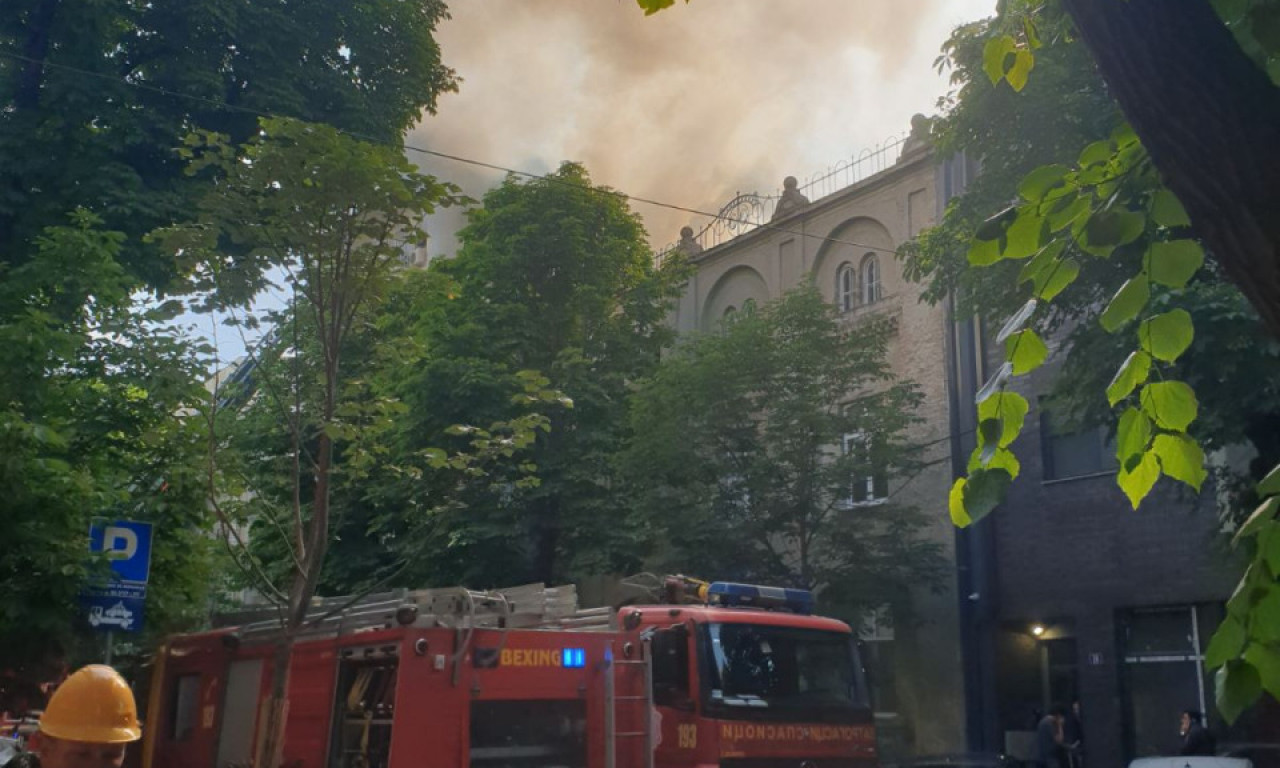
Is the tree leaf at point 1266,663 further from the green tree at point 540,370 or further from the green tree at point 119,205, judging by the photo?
the green tree at point 540,370

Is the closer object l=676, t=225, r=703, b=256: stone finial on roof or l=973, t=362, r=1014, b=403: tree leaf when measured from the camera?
l=973, t=362, r=1014, b=403: tree leaf

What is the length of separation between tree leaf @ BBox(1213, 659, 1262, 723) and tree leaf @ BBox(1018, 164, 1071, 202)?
1.30m

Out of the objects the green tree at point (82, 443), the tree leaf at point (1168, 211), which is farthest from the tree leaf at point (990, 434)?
the green tree at point (82, 443)

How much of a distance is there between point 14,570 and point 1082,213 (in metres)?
10.2

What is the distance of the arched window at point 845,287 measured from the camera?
27359 mm

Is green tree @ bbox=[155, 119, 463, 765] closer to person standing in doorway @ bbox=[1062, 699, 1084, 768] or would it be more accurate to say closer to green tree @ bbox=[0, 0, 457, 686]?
green tree @ bbox=[0, 0, 457, 686]

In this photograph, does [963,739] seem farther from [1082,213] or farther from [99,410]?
[1082,213]

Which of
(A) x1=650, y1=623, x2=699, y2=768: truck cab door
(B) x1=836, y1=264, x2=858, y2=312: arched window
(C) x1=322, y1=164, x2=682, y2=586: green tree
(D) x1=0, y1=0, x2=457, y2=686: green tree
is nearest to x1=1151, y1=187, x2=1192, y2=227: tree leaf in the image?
(D) x1=0, y1=0, x2=457, y2=686: green tree

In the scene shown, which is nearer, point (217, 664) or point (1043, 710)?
point (217, 664)

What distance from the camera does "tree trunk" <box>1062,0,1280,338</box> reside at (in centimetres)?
261

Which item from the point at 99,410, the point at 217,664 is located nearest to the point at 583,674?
the point at 217,664

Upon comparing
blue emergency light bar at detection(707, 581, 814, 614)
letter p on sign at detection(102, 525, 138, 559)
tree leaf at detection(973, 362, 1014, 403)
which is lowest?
tree leaf at detection(973, 362, 1014, 403)

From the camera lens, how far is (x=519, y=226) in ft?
78.1

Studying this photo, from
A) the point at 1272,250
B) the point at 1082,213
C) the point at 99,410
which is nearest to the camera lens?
the point at 1272,250
